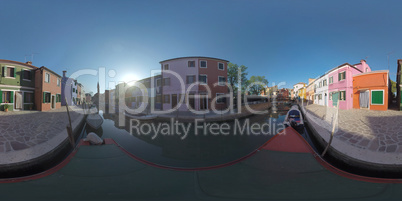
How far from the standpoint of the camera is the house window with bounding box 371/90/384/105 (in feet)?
34.4

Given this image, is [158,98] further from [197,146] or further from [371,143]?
[371,143]

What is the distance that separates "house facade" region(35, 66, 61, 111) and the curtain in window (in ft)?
77.5

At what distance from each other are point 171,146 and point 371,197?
5.25 m

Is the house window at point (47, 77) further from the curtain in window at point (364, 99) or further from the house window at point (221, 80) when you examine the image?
the curtain in window at point (364, 99)

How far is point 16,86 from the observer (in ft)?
31.7

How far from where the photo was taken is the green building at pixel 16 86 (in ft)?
30.3

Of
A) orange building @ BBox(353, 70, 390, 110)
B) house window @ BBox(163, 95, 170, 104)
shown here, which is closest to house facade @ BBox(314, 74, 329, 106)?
orange building @ BBox(353, 70, 390, 110)

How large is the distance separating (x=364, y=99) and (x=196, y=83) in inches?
542

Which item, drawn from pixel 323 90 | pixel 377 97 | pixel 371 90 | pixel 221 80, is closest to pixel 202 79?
pixel 221 80

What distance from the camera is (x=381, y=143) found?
14.6 feet

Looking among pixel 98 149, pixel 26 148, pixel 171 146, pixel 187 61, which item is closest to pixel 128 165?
pixel 98 149

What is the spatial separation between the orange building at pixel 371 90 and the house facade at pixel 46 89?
23274 millimetres

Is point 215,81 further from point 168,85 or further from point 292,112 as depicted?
point 292,112

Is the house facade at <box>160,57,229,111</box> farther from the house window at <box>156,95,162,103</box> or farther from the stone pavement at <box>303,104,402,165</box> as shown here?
the stone pavement at <box>303,104,402,165</box>
